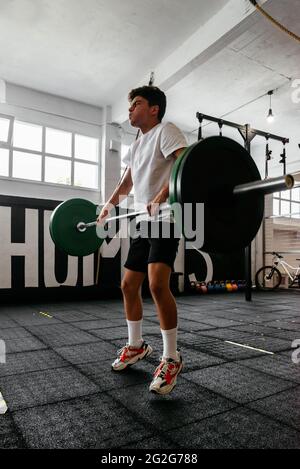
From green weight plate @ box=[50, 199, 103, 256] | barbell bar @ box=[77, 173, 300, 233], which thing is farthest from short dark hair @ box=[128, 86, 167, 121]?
green weight plate @ box=[50, 199, 103, 256]

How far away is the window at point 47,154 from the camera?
5230 millimetres

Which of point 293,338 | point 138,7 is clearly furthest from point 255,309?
point 138,7

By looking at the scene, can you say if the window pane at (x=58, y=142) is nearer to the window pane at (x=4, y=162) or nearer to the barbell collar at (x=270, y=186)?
the window pane at (x=4, y=162)

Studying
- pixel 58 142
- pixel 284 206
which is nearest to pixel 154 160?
pixel 58 142

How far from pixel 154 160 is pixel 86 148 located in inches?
183

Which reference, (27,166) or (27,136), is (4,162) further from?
(27,136)

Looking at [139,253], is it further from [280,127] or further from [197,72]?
[280,127]

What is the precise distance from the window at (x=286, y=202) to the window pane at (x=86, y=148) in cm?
425

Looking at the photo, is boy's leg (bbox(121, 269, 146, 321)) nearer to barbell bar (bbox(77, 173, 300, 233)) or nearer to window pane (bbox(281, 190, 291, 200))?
barbell bar (bbox(77, 173, 300, 233))

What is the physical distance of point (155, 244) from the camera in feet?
5.16

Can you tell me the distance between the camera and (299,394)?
4.97 ft

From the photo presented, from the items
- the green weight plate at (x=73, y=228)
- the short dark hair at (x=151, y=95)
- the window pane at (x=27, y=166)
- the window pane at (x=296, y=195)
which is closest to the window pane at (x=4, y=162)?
→ the window pane at (x=27, y=166)

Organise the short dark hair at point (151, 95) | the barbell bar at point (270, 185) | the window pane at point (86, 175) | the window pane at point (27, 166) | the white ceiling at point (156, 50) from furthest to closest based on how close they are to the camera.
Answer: the window pane at point (86, 175), the window pane at point (27, 166), the white ceiling at point (156, 50), the short dark hair at point (151, 95), the barbell bar at point (270, 185)
